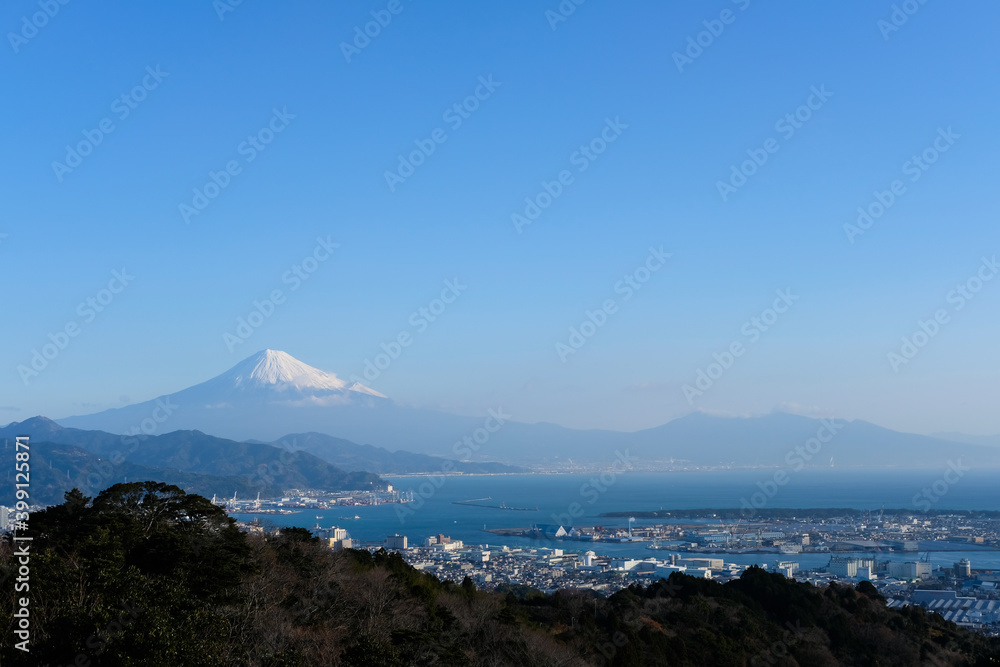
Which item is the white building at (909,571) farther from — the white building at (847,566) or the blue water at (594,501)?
the blue water at (594,501)

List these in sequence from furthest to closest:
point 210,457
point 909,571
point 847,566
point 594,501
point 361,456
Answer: point 361,456
point 594,501
point 210,457
point 847,566
point 909,571

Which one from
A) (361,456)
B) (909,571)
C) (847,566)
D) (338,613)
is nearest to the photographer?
(338,613)

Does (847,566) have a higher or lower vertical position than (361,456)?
lower

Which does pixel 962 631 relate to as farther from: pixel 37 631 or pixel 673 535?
pixel 673 535

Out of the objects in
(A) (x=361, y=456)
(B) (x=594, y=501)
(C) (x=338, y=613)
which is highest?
(A) (x=361, y=456)

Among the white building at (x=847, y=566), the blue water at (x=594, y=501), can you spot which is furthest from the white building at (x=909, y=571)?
the blue water at (x=594, y=501)

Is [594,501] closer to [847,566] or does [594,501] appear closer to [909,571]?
[847,566]

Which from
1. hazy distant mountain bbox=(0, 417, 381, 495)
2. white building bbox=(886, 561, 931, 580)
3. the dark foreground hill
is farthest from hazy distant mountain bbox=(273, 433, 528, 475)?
the dark foreground hill

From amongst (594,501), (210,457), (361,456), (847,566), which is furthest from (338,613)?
(361,456)

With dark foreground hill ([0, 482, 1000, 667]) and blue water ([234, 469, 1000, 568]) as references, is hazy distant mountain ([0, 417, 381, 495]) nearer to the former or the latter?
blue water ([234, 469, 1000, 568])
